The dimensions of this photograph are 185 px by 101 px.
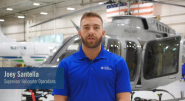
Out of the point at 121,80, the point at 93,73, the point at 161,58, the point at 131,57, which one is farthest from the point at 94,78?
the point at 161,58

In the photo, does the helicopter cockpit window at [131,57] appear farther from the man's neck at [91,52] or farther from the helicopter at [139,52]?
the man's neck at [91,52]

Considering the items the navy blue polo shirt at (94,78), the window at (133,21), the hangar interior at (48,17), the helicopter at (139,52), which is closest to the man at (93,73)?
the navy blue polo shirt at (94,78)

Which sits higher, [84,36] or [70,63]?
[84,36]

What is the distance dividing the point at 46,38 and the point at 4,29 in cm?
852

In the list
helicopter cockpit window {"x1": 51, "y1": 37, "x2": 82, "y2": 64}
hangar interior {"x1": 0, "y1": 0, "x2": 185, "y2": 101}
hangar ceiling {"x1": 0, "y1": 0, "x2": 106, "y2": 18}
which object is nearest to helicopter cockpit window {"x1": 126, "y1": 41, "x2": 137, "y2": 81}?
helicopter cockpit window {"x1": 51, "y1": 37, "x2": 82, "y2": 64}

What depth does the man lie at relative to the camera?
1.40m

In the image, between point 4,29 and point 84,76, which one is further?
point 4,29

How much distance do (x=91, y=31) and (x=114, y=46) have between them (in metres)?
3.28

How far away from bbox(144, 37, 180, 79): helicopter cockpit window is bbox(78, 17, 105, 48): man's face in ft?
11.6

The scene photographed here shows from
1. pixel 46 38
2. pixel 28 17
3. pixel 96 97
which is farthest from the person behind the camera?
pixel 28 17

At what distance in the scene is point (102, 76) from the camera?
4.60ft

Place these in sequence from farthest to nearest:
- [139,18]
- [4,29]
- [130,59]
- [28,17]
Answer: [4,29] → [28,17] → [139,18] → [130,59]

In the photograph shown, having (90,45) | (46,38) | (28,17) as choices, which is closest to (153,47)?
(90,45)

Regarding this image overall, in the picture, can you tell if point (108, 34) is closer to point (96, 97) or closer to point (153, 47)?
point (153, 47)
